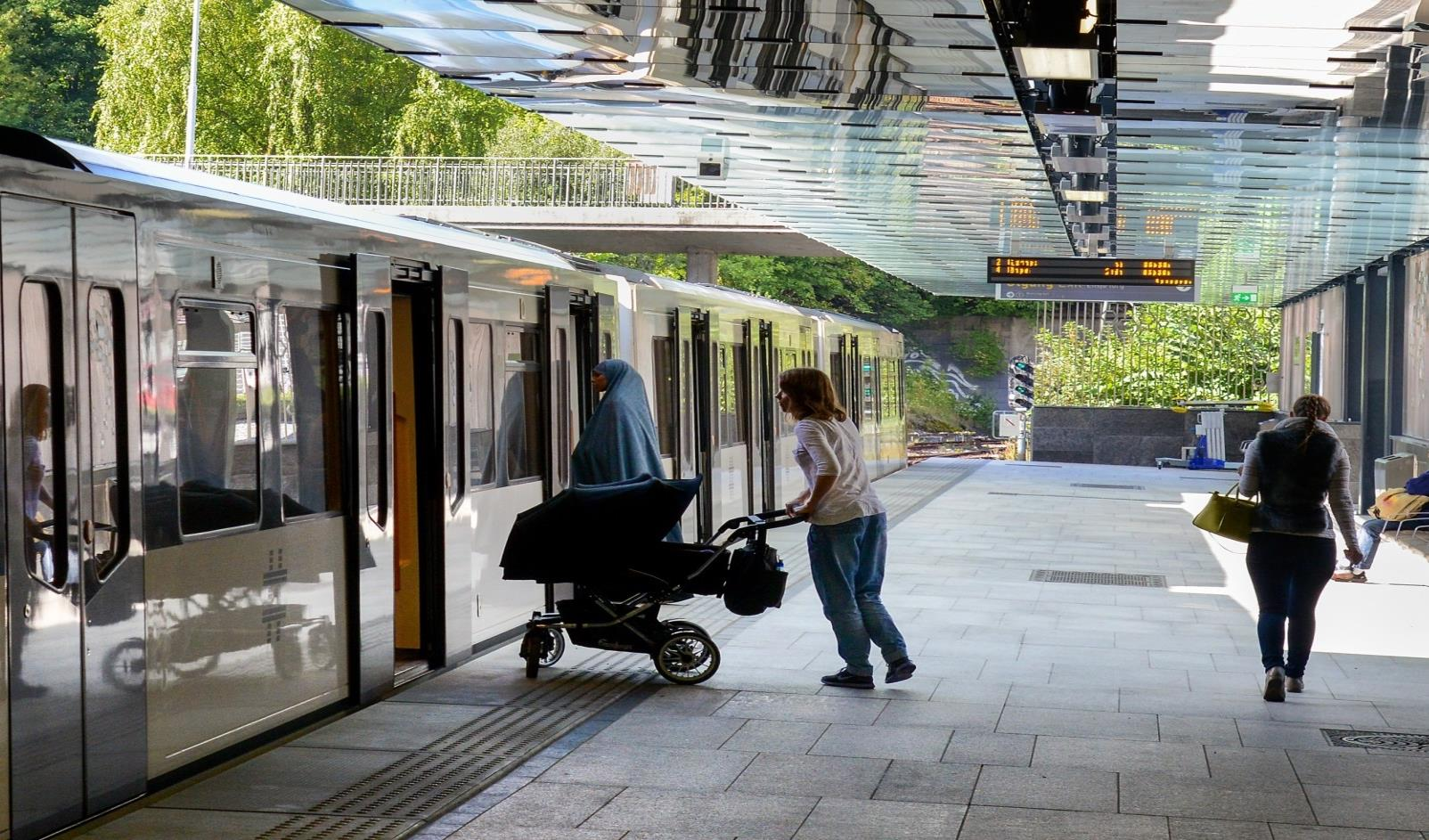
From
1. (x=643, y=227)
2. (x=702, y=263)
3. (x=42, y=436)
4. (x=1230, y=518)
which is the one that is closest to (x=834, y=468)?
(x=1230, y=518)

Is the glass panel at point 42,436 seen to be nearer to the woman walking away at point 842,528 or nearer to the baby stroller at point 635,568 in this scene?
the baby stroller at point 635,568

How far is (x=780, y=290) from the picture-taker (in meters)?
60.8

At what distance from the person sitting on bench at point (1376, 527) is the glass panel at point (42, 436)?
11127mm

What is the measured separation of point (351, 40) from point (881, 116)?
4485cm

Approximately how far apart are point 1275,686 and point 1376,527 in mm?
Result: 6084

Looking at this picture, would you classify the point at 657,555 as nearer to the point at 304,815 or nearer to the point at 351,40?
the point at 304,815

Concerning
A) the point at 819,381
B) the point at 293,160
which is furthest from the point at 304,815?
the point at 293,160

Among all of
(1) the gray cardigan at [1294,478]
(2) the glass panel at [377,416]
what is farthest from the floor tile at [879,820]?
(1) the gray cardigan at [1294,478]

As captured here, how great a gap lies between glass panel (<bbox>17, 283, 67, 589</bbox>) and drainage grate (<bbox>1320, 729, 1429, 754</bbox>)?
18.6ft

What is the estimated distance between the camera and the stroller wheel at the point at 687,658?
923 centimetres

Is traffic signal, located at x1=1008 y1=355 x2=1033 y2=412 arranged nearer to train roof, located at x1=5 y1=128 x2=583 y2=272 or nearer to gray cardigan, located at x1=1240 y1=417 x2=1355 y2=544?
train roof, located at x1=5 y1=128 x2=583 y2=272

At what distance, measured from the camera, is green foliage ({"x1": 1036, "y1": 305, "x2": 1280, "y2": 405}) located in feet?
119

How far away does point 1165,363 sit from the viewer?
119 ft

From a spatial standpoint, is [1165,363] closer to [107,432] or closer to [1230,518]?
[1230,518]
